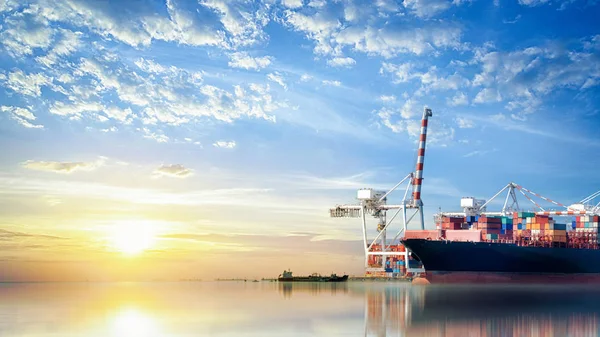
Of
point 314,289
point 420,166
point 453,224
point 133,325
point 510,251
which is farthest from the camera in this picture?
point 420,166

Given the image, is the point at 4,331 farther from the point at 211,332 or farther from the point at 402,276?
the point at 402,276

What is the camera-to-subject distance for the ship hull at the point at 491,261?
79000mm

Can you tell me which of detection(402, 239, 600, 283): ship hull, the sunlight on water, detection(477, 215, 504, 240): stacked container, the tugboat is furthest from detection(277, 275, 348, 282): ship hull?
the sunlight on water

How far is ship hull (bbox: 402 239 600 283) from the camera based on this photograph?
79000 millimetres

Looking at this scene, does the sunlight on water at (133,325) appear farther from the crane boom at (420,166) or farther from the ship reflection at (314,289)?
the crane boom at (420,166)

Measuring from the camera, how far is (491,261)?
265 feet

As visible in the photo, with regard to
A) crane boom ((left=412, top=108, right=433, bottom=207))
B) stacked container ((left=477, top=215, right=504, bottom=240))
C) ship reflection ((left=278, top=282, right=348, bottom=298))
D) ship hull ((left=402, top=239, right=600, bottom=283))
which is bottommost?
ship reflection ((left=278, top=282, right=348, bottom=298))

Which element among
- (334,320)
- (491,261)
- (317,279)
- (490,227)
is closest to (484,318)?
(334,320)

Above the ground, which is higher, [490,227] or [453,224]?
[453,224]

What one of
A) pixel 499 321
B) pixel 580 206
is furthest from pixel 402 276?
pixel 499 321

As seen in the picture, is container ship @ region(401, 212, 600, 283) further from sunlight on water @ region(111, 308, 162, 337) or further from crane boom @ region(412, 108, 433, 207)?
sunlight on water @ region(111, 308, 162, 337)

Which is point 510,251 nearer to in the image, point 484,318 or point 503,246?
point 503,246

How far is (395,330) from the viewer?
3088cm

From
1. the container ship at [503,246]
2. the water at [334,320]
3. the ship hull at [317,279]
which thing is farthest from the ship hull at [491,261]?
the ship hull at [317,279]
